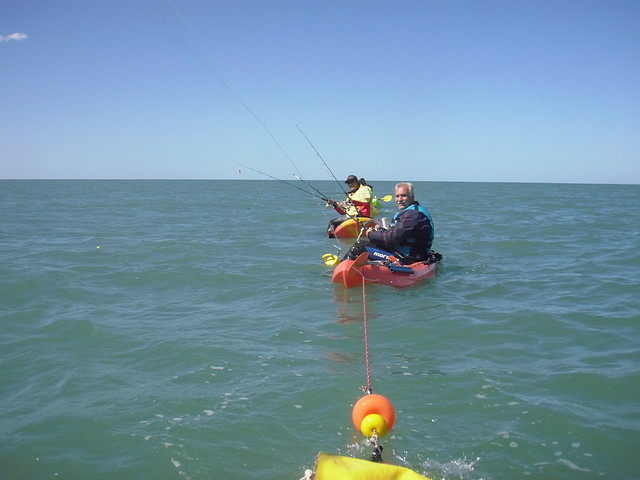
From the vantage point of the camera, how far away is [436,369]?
5.53 m

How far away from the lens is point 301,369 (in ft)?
18.3

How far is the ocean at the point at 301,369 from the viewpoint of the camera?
3.99 metres

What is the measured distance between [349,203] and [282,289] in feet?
24.2

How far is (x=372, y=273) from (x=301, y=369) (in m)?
3.96

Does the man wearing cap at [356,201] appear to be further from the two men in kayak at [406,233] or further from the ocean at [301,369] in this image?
the two men in kayak at [406,233]

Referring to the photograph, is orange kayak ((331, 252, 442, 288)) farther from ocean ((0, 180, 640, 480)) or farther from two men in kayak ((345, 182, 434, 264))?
two men in kayak ((345, 182, 434, 264))

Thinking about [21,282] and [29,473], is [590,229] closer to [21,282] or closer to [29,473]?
[21,282]

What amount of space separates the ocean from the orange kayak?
20cm

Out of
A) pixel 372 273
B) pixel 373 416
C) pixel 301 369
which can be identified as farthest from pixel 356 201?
pixel 373 416

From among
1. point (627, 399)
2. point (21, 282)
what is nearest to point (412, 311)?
point (627, 399)

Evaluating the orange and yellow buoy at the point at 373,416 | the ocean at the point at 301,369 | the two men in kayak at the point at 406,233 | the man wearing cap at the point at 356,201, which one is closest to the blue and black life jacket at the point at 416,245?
the two men in kayak at the point at 406,233

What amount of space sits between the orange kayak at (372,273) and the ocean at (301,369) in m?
0.20

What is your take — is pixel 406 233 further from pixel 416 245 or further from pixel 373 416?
pixel 373 416

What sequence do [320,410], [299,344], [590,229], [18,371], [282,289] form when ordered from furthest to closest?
[590,229] → [282,289] → [299,344] → [18,371] → [320,410]
